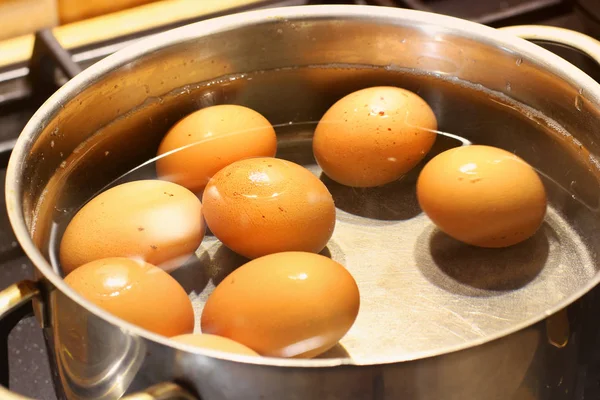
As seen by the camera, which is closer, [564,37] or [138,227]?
[138,227]

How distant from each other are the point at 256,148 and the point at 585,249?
312 mm

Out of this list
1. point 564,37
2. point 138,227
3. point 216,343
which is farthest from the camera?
point 564,37

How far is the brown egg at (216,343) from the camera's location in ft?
1.64

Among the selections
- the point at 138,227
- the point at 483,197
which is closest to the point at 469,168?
the point at 483,197

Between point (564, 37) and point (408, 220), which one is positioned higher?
point (564, 37)

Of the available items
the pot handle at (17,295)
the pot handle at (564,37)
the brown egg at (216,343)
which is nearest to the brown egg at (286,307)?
the brown egg at (216,343)

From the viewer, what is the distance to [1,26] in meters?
1.02

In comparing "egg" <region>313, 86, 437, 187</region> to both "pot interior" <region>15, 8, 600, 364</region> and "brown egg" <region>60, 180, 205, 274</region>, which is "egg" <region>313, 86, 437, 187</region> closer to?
"pot interior" <region>15, 8, 600, 364</region>

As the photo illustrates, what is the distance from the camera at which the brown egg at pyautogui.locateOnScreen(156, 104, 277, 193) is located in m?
0.69

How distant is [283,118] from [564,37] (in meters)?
0.29

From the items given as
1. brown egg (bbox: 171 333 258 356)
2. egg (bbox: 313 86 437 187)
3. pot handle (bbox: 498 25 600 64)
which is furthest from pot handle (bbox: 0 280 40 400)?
pot handle (bbox: 498 25 600 64)

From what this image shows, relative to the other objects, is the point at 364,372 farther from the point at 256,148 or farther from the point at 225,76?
the point at 225,76

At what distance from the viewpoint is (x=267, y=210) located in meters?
0.60

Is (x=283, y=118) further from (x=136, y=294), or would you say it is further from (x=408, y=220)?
(x=136, y=294)
